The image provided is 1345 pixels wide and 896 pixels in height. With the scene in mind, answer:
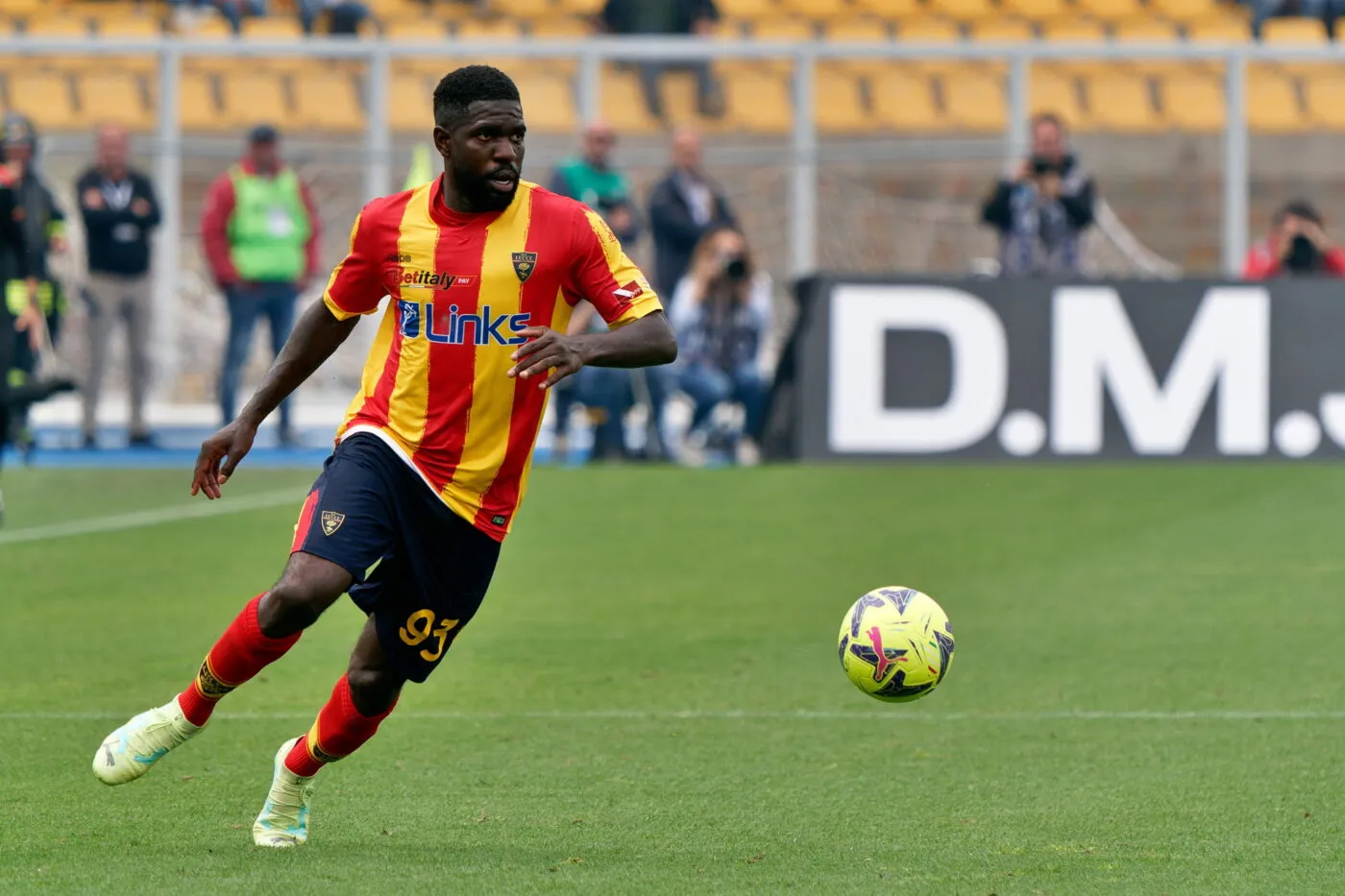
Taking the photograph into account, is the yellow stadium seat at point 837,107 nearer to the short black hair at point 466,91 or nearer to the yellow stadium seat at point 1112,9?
the yellow stadium seat at point 1112,9

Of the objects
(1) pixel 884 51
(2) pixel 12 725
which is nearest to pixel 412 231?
(2) pixel 12 725

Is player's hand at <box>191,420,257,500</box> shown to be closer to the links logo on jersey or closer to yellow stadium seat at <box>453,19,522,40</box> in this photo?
the links logo on jersey

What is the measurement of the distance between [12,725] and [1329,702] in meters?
4.30

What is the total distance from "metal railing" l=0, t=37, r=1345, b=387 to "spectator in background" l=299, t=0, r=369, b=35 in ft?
7.90

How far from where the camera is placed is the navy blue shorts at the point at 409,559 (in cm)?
525

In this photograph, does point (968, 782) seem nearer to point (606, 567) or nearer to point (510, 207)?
point (510, 207)

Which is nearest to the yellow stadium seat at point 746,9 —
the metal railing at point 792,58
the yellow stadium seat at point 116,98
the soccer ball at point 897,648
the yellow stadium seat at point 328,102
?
the metal railing at point 792,58

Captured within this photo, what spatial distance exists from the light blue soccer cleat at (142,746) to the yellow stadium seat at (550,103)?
1248 centimetres

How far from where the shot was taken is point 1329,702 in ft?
23.8

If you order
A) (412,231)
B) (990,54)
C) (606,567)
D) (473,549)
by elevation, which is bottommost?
(606,567)

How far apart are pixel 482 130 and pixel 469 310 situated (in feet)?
1.45

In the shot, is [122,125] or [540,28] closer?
[122,125]

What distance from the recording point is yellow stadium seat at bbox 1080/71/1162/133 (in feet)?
56.4

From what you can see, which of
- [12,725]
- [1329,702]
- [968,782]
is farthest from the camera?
[1329,702]
